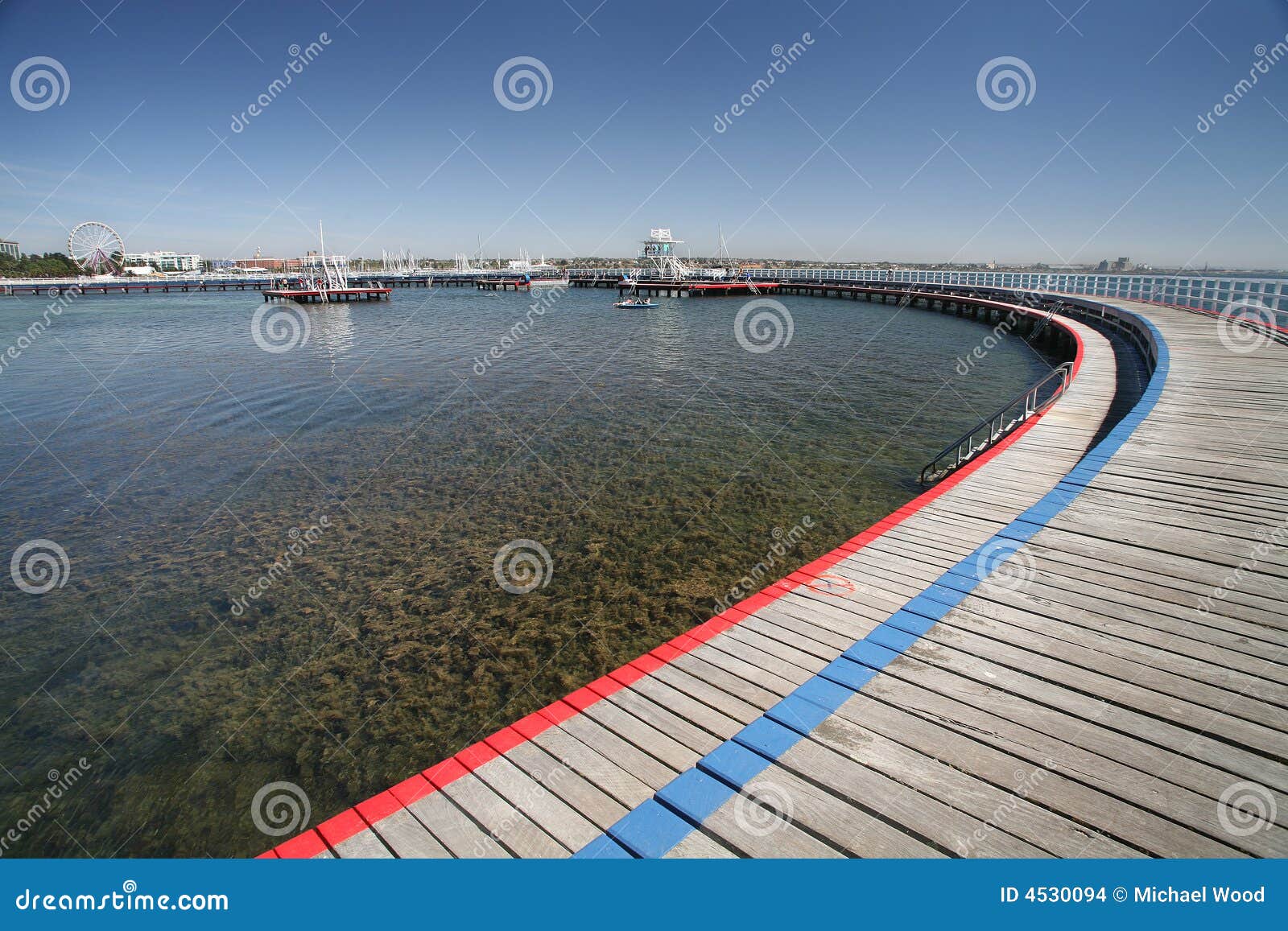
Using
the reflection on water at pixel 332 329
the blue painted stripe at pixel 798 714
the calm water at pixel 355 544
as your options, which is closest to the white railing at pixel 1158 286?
the calm water at pixel 355 544

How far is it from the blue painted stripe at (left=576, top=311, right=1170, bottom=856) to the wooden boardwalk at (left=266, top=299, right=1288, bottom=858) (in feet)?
0.06

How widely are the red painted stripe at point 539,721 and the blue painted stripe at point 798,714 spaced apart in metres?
1.37

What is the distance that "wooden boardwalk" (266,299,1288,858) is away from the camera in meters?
3.15

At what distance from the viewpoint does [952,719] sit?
3896 millimetres

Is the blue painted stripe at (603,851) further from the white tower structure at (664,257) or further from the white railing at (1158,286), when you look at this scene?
the white tower structure at (664,257)

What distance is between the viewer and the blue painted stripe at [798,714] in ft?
11.1

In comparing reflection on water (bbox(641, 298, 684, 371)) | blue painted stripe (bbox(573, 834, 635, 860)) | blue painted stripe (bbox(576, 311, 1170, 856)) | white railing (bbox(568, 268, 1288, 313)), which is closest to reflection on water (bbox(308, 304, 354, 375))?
reflection on water (bbox(641, 298, 684, 371))

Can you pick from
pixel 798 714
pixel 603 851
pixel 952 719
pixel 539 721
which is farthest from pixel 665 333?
pixel 603 851

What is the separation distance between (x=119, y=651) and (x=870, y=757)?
9980 mm

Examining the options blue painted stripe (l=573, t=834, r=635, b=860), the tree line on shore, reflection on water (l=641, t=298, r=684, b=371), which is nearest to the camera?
blue painted stripe (l=573, t=834, r=635, b=860)

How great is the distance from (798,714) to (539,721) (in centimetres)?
215

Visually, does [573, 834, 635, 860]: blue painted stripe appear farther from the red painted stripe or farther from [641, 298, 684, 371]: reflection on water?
[641, 298, 684, 371]: reflection on water
